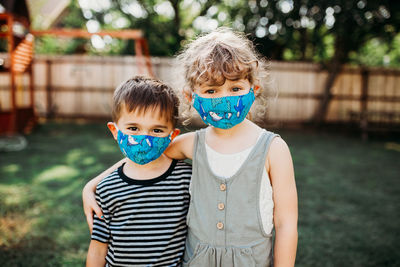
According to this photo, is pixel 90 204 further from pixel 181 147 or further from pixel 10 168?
pixel 10 168

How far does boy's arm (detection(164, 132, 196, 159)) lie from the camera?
163 centimetres

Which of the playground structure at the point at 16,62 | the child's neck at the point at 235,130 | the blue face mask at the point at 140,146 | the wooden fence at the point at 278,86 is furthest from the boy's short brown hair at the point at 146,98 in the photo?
the wooden fence at the point at 278,86

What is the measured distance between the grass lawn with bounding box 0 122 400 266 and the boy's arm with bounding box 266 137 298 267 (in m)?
1.47

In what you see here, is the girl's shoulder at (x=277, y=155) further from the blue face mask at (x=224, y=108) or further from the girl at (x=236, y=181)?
the blue face mask at (x=224, y=108)

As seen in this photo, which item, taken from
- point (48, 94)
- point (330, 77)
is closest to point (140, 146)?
point (330, 77)

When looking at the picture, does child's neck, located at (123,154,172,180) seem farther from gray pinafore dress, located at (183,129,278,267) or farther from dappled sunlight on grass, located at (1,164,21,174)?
A: dappled sunlight on grass, located at (1,164,21,174)

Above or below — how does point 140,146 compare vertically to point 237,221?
above

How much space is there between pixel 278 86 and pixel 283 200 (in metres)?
11.0

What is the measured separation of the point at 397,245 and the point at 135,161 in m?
2.68

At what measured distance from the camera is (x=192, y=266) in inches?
58.1

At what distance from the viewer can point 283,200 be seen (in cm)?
142

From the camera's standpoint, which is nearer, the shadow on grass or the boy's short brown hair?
the boy's short brown hair

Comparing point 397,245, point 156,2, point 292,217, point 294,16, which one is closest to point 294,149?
point 397,245

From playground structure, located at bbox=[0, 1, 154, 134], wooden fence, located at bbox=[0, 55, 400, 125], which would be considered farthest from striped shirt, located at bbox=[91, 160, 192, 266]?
wooden fence, located at bbox=[0, 55, 400, 125]
